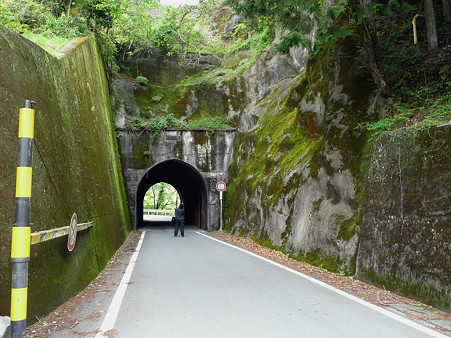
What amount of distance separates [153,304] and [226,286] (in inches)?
64.7

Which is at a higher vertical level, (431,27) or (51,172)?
(431,27)

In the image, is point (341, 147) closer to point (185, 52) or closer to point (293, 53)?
point (293, 53)

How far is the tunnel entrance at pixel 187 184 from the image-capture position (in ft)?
75.8

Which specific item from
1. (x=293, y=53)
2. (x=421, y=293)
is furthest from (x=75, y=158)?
(x=293, y=53)

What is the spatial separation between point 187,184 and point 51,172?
2529 centimetres

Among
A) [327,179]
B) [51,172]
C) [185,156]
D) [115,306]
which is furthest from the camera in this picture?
[185,156]

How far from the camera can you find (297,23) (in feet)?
27.7

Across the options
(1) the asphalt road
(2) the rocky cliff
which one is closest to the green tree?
(2) the rocky cliff

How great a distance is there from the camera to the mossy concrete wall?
4082 mm

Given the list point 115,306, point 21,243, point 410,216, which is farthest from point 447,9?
point 21,243

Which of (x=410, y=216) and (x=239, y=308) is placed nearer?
(x=239, y=308)

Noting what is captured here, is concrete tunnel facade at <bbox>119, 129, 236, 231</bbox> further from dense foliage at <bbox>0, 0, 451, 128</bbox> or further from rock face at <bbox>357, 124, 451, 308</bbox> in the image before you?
rock face at <bbox>357, 124, 451, 308</bbox>

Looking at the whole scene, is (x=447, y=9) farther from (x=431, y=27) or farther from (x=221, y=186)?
(x=221, y=186)

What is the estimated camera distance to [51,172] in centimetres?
539
